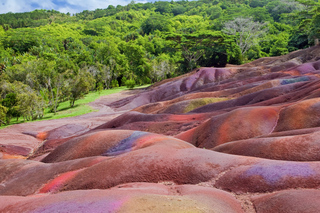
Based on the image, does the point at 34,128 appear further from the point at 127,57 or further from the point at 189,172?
the point at 127,57

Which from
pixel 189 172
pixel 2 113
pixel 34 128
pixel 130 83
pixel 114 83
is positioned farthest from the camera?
pixel 114 83

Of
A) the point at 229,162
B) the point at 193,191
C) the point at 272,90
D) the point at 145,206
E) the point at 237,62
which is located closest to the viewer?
the point at 145,206

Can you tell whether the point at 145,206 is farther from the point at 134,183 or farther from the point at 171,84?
the point at 171,84

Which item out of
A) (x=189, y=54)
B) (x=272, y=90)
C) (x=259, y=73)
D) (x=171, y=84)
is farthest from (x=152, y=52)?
(x=272, y=90)

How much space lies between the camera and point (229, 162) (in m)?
5.13

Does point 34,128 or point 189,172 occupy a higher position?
point 189,172

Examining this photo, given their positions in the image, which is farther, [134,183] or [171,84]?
[171,84]

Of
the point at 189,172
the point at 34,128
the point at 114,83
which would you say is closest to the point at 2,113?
the point at 34,128

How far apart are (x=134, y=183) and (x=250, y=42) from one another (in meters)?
54.3

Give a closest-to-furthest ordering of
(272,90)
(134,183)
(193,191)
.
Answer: (193,191) → (134,183) → (272,90)

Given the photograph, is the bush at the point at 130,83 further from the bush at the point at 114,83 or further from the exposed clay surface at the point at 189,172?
the exposed clay surface at the point at 189,172

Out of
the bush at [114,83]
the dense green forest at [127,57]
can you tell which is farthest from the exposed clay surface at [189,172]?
the bush at [114,83]

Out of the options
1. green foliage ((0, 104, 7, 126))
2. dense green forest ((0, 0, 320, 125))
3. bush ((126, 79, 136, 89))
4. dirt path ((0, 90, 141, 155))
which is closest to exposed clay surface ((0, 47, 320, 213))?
dirt path ((0, 90, 141, 155))

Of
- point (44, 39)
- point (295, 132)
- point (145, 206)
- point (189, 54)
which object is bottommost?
point (295, 132)
